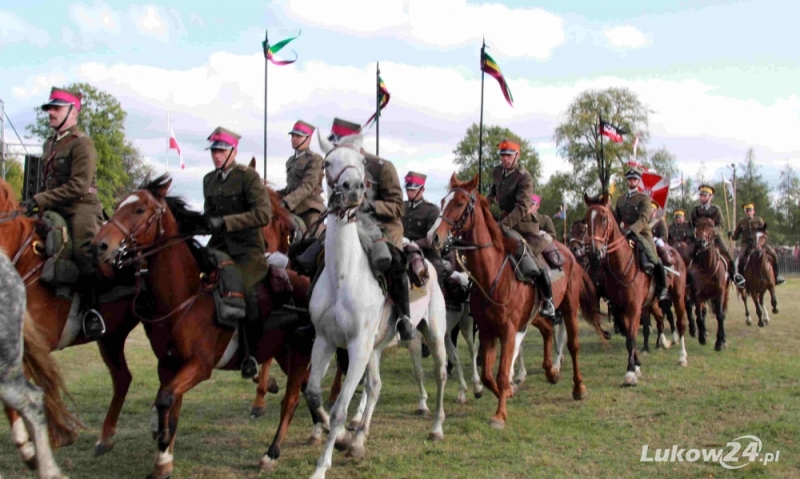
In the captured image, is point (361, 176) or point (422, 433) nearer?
point (361, 176)

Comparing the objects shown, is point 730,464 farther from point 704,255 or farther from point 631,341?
point 704,255

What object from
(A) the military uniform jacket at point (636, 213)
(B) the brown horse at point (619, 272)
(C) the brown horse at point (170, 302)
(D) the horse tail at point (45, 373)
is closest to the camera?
(D) the horse tail at point (45, 373)

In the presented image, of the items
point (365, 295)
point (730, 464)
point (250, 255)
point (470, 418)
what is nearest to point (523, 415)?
point (470, 418)

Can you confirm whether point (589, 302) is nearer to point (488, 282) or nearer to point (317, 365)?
Result: point (488, 282)

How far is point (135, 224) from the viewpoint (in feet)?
22.0

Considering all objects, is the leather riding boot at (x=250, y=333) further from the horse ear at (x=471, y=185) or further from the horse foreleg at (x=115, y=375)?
the horse ear at (x=471, y=185)

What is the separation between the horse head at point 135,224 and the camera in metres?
6.43

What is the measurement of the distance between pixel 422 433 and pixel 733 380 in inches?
219

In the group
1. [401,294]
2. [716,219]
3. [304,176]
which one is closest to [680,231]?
[716,219]

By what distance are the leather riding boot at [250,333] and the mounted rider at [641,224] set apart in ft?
24.6

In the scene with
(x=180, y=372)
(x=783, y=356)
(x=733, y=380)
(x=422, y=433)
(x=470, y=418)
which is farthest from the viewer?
(x=783, y=356)

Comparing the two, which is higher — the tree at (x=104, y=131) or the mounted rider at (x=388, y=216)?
the tree at (x=104, y=131)

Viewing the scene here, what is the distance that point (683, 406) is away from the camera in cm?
1002

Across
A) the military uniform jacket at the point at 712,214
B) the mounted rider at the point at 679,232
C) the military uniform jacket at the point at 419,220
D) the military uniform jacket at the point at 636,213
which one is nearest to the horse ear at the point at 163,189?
the military uniform jacket at the point at 419,220
